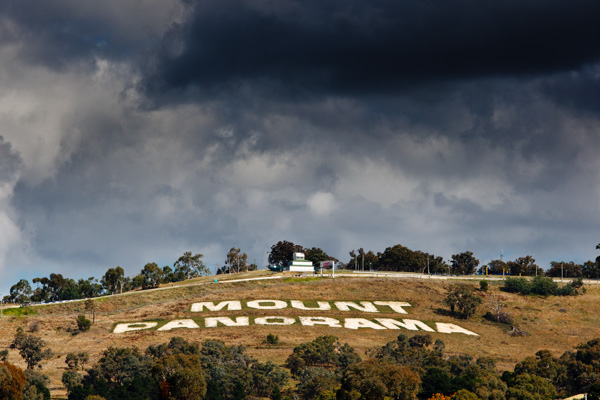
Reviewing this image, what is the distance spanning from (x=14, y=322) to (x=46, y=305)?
58.3 feet

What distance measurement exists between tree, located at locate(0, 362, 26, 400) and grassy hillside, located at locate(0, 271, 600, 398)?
52.7 feet

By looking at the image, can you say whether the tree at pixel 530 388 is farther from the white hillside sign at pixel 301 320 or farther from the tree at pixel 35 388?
the white hillside sign at pixel 301 320

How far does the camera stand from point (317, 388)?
81750 millimetres

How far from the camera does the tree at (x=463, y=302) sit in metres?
152

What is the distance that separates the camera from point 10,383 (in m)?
66.7

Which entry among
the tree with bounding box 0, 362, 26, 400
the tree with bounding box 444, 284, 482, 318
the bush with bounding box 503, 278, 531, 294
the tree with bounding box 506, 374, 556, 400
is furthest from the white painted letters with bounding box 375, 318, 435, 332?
the tree with bounding box 0, 362, 26, 400

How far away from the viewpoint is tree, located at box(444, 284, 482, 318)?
500 feet

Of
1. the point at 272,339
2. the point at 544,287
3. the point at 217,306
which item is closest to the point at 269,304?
the point at 217,306

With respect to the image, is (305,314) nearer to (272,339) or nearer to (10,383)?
(272,339)

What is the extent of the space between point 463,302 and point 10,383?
109m

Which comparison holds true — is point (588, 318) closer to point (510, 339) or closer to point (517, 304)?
point (517, 304)

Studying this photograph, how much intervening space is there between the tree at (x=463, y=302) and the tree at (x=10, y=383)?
107311 mm

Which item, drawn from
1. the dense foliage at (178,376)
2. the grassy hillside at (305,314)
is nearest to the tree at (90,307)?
the grassy hillside at (305,314)

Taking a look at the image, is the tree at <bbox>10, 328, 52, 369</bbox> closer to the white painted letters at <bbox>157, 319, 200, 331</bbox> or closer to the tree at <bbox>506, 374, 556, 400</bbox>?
the white painted letters at <bbox>157, 319, 200, 331</bbox>
